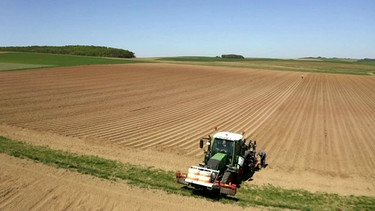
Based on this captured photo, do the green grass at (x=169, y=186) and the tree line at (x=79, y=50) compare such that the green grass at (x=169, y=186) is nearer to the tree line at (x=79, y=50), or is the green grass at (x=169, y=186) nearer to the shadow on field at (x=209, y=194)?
the shadow on field at (x=209, y=194)

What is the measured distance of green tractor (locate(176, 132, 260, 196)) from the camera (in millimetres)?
10500

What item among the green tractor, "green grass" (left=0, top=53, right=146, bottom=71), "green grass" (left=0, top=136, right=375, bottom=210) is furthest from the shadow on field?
"green grass" (left=0, top=53, right=146, bottom=71)

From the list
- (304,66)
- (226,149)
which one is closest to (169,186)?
(226,149)

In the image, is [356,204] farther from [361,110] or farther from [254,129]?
[361,110]

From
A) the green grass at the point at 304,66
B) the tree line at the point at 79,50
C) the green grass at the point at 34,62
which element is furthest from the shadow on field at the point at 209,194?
the tree line at the point at 79,50

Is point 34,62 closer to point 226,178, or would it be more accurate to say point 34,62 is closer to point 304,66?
point 226,178

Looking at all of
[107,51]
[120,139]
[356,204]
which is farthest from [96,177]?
[107,51]

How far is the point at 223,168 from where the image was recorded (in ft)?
38.6

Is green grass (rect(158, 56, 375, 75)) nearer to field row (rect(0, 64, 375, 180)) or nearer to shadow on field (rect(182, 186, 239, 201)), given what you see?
field row (rect(0, 64, 375, 180))

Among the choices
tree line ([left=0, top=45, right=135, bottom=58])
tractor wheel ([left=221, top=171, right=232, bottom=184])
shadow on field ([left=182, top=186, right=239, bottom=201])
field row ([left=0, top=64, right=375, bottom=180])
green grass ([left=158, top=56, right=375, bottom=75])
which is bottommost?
Result: field row ([left=0, top=64, right=375, bottom=180])

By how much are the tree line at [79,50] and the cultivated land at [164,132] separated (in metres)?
71.0

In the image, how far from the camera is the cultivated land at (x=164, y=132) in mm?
10469

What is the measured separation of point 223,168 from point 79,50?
107 meters

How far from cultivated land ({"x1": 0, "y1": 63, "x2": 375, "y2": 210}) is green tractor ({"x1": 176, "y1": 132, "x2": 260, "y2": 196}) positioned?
21.3 inches
